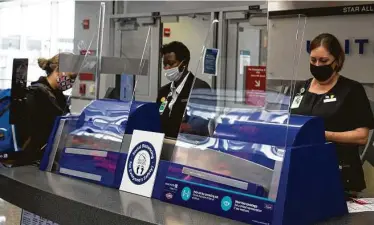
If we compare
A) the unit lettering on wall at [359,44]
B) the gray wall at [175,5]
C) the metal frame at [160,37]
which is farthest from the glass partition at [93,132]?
the gray wall at [175,5]

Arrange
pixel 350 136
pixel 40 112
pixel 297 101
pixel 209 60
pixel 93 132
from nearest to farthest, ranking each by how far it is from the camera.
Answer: pixel 93 132, pixel 209 60, pixel 350 136, pixel 40 112, pixel 297 101

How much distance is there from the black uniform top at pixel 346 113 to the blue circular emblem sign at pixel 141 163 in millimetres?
1504

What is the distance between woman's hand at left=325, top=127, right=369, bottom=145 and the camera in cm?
287

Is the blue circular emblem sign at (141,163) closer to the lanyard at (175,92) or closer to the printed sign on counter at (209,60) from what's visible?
the printed sign on counter at (209,60)

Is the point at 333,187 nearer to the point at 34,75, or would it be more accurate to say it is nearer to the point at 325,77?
the point at 325,77

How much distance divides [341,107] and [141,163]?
1661mm

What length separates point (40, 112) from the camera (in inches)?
119

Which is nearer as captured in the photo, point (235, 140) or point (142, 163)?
point (235, 140)

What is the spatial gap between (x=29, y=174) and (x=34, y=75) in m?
5.54

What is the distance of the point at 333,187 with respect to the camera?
60.1 inches

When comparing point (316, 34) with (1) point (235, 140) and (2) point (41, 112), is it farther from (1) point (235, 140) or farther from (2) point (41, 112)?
(1) point (235, 140)

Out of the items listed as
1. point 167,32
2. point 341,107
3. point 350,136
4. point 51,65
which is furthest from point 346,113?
point 167,32

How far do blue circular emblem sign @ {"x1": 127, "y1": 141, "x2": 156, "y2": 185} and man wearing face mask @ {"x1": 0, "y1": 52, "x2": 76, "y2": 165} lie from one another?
68 centimetres

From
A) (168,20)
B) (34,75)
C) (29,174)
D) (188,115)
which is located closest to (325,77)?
(188,115)
